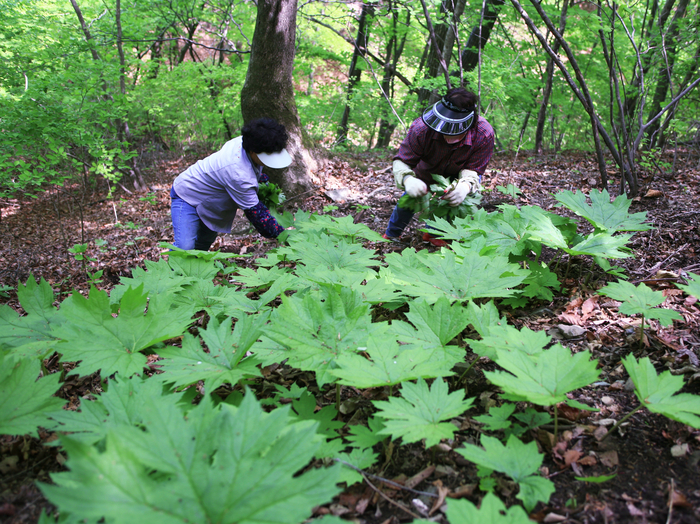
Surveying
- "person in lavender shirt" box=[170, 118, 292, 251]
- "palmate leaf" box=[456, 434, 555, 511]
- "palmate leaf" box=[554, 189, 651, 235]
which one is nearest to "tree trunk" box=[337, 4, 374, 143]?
"person in lavender shirt" box=[170, 118, 292, 251]

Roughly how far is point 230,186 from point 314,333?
2.63 metres

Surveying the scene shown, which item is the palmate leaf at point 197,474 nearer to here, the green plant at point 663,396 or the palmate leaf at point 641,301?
the green plant at point 663,396

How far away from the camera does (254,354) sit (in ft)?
5.39

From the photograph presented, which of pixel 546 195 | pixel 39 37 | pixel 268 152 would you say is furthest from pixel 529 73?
pixel 39 37

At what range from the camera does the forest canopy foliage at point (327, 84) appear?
6137mm

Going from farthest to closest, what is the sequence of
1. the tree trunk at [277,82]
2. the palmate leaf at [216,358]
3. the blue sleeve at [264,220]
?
the tree trunk at [277,82], the blue sleeve at [264,220], the palmate leaf at [216,358]

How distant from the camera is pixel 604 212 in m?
2.73

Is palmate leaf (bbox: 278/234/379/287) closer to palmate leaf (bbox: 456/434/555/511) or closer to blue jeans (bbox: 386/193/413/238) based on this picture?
palmate leaf (bbox: 456/434/555/511)

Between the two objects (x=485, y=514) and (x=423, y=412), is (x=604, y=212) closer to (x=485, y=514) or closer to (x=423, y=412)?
(x=423, y=412)

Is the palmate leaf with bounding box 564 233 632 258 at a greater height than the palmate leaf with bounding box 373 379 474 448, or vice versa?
the palmate leaf with bounding box 564 233 632 258

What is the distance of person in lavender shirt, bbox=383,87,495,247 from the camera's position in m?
3.44

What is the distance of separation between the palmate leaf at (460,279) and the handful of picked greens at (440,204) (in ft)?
4.46

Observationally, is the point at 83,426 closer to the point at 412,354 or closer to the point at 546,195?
the point at 412,354

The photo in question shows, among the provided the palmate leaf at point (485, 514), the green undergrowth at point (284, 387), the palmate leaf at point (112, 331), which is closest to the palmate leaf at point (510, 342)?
the green undergrowth at point (284, 387)
